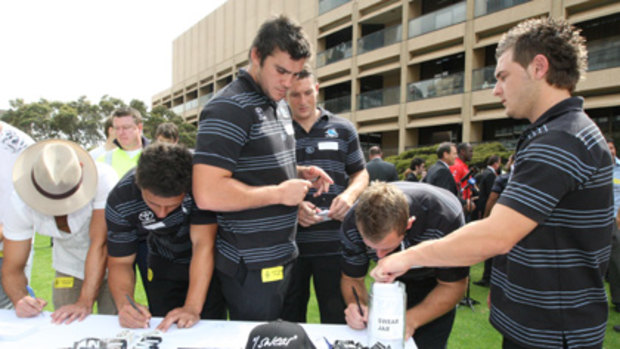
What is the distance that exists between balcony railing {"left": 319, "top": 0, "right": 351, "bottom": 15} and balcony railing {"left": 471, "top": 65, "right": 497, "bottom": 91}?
8.92m

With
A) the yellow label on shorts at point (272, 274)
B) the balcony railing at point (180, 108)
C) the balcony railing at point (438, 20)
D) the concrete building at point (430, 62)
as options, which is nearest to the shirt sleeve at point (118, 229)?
the yellow label on shorts at point (272, 274)

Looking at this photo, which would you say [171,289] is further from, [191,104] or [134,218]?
[191,104]

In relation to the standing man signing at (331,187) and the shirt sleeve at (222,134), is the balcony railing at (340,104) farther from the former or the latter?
the shirt sleeve at (222,134)

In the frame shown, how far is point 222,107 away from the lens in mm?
1521

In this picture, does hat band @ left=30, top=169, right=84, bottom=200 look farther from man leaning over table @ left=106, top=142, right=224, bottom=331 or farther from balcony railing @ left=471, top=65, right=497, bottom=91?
balcony railing @ left=471, top=65, right=497, bottom=91

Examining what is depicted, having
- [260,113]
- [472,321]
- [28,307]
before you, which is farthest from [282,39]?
[472,321]

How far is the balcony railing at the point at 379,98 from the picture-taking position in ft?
58.1

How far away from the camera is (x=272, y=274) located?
63.4 inches

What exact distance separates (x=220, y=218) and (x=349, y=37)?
70.9ft

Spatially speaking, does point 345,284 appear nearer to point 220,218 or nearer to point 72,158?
point 220,218

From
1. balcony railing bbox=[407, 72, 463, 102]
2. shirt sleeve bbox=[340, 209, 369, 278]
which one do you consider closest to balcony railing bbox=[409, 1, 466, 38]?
balcony railing bbox=[407, 72, 463, 102]

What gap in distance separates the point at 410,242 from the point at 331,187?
0.77m

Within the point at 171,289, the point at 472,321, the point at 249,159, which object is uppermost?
the point at 249,159

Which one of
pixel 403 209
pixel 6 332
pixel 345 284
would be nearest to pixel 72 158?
pixel 6 332
